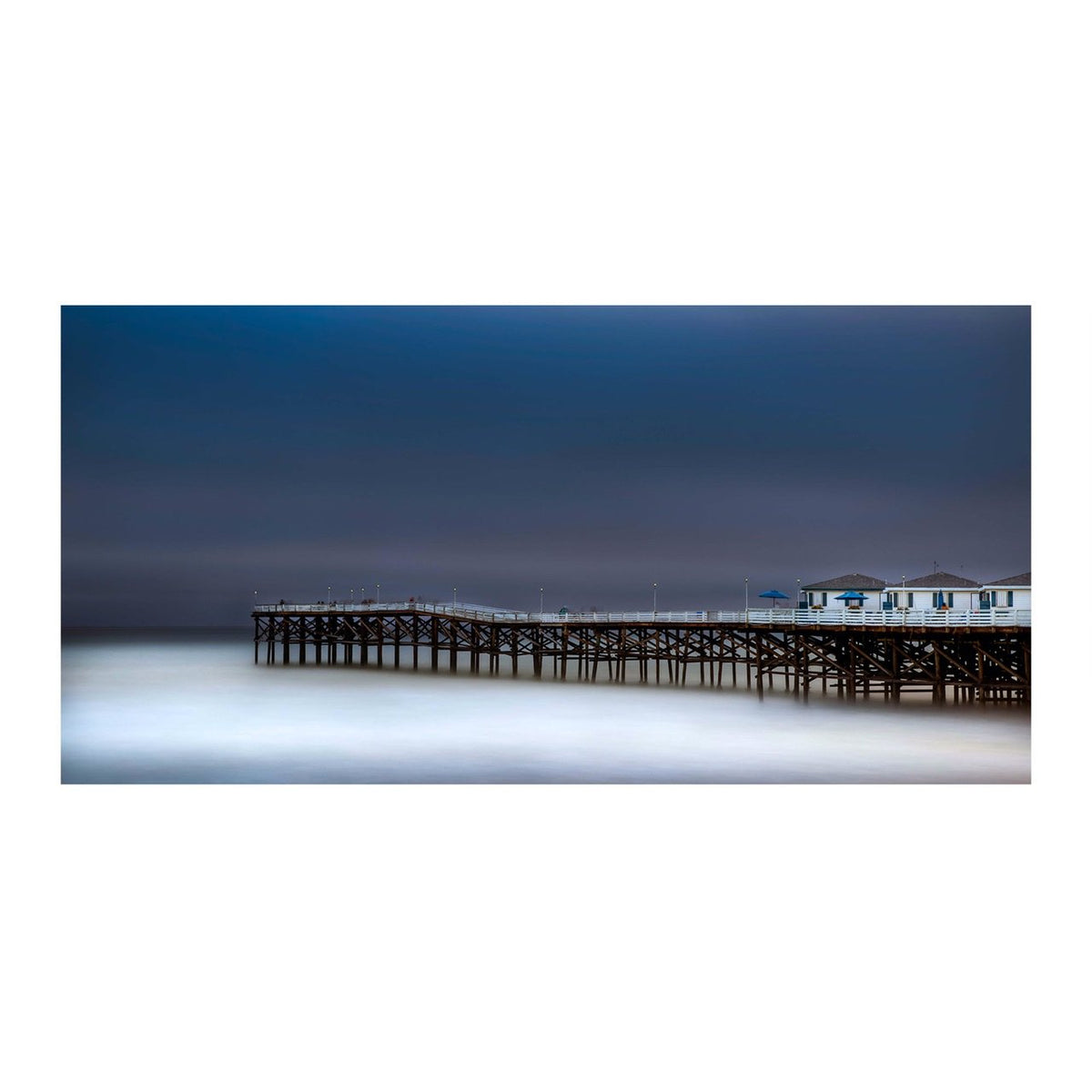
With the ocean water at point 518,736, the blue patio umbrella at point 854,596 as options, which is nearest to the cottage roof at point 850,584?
the blue patio umbrella at point 854,596

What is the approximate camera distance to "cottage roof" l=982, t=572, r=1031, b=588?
13625 millimetres

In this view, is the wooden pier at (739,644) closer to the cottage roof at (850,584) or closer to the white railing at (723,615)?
the white railing at (723,615)

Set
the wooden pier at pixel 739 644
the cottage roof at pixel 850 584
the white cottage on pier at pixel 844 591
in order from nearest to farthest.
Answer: the wooden pier at pixel 739 644 < the cottage roof at pixel 850 584 < the white cottage on pier at pixel 844 591

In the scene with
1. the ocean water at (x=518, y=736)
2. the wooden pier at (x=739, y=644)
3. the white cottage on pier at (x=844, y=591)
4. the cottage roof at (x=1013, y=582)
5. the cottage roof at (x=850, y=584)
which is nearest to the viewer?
the ocean water at (x=518, y=736)

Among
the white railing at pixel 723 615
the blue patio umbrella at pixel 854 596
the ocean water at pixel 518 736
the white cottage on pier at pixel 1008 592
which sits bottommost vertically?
the ocean water at pixel 518 736

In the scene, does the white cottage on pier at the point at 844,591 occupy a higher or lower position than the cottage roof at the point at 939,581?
lower

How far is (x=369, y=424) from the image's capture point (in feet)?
44.6

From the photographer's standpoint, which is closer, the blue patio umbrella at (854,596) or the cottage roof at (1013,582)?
the cottage roof at (1013,582)

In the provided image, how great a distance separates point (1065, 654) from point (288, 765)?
6163mm

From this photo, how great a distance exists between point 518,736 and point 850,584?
7840 mm

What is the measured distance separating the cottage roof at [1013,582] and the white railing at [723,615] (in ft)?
5.15

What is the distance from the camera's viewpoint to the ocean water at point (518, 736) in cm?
836

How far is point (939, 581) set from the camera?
14.6 metres
